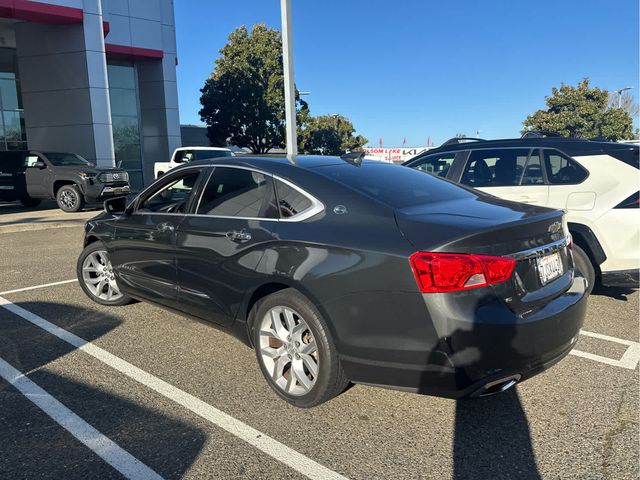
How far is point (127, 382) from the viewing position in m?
3.52

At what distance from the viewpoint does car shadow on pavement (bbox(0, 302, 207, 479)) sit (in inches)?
101

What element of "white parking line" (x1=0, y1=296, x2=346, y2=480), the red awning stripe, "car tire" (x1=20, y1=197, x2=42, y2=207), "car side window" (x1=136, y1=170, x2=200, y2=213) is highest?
the red awning stripe

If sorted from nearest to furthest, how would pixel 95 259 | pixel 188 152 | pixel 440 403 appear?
1. pixel 440 403
2. pixel 95 259
3. pixel 188 152

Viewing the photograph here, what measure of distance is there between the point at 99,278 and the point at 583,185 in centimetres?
502

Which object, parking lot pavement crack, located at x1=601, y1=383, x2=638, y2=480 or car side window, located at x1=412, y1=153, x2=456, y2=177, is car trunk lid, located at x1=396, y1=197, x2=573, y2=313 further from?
car side window, located at x1=412, y1=153, x2=456, y2=177

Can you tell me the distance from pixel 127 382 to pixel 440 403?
7.03 feet

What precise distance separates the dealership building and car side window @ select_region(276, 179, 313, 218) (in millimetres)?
15691

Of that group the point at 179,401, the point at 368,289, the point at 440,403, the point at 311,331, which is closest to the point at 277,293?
the point at 311,331

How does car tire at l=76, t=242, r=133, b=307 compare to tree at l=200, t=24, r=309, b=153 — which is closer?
car tire at l=76, t=242, r=133, b=307

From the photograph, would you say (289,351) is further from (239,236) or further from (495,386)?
(495,386)

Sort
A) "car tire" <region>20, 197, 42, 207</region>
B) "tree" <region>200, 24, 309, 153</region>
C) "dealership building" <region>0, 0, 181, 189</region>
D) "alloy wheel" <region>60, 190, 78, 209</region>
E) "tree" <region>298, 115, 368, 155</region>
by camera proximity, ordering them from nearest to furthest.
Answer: "alloy wheel" <region>60, 190, 78, 209</region>, "car tire" <region>20, 197, 42, 207</region>, "dealership building" <region>0, 0, 181, 189</region>, "tree" <region>200, 24, 309, 153</region>, "tree" <region>298, 115, 368, 155</region>

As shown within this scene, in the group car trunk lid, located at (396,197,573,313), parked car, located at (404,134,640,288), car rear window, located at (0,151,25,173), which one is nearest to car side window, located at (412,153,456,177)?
parked car, located at (404,134,640,288)

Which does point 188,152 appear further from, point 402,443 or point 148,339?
point 402,443

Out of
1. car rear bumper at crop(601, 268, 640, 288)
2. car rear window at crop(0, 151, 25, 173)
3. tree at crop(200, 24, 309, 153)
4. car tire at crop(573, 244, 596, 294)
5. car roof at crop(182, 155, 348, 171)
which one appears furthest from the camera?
tree at crop(200, 24, 309, 153)
